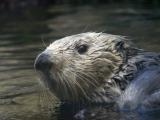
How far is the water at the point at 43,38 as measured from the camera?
17.6 feet

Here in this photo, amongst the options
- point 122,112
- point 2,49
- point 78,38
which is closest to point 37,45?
point 2,49

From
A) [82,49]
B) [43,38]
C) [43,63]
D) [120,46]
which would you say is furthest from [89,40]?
[43,38]

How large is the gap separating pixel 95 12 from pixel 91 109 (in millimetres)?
9026

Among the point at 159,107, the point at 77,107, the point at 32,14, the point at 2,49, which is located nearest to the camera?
the point at 159,107

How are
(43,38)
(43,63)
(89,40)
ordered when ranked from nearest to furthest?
(43,63), (89,40), (43,38)

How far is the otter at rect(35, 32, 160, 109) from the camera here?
5102mm

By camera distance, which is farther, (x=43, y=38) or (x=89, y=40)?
(x=43, y=38)

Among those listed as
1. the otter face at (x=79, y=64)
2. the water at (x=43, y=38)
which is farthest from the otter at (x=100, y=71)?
the water at (x=43, y=38)

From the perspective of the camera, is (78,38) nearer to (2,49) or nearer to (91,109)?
(91,109)

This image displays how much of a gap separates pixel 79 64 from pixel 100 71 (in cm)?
22

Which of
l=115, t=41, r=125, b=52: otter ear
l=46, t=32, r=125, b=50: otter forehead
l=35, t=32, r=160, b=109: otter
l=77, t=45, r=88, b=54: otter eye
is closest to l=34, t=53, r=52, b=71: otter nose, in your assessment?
l=35, t=32, r=160, b=109: otter

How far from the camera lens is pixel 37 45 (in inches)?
383

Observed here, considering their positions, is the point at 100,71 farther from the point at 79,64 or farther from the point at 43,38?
the point at 43,38

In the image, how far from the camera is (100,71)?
5.45m
